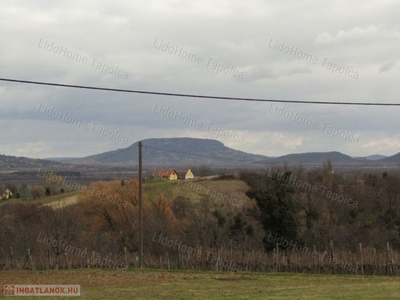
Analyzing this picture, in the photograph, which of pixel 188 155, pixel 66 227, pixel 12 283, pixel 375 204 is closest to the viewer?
pixel 12 283

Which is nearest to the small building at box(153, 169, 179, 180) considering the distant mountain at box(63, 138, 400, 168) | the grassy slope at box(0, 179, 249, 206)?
the grassy slope at box(0, 179, 249, 206)

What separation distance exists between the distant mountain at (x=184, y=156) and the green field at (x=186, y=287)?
197ft

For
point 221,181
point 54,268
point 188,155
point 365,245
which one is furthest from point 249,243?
point 188,155

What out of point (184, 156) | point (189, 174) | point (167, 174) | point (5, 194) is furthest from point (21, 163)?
point (184, 156)

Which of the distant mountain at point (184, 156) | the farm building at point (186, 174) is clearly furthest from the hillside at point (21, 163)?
the farm building at point (186, 174)

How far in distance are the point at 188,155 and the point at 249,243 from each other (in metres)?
65.9

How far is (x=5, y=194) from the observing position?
220 ft

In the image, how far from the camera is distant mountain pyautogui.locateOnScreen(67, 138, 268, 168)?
9263cm

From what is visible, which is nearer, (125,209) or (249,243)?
(249,243)

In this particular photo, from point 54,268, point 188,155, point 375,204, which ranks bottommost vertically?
point 54,268

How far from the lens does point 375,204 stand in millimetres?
56938

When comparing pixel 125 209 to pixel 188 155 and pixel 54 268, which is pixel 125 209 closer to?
pixel 54 268

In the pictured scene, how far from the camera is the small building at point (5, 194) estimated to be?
216ft

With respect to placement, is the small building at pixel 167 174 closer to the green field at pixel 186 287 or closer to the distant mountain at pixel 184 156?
the distant mountain at pixel 184 156
